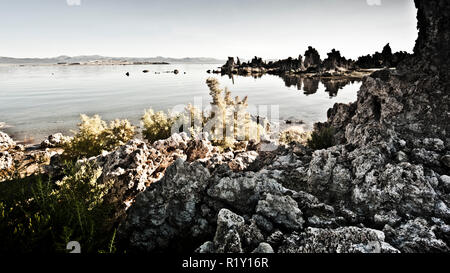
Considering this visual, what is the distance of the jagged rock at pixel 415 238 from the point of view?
4.03 metres

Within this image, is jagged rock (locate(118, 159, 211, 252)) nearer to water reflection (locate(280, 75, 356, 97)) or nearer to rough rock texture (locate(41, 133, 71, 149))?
rough rock texture (locate(41, 133, 71, 149))

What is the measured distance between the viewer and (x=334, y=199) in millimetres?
6246

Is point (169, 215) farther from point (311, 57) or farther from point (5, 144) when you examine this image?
point (311, 57)

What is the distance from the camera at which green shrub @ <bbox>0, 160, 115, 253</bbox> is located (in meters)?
3.68

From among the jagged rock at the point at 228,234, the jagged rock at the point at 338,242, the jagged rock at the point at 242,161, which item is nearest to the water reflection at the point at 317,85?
the jagged rock at the point at 242,161

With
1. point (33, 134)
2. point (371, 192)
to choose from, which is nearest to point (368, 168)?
point (371, 192)


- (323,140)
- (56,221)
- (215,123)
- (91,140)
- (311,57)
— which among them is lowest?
(56,221)

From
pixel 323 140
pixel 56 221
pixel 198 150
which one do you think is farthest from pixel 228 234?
pixel 323 140

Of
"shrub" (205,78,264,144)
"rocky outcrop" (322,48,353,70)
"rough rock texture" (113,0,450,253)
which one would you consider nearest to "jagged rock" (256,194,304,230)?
"rough rock texture" (113,0,450,253)

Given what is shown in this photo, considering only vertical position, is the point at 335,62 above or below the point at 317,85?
above

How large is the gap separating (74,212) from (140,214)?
1.54 m

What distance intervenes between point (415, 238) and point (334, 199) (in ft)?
6.91

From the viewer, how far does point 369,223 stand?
5148 millimetres

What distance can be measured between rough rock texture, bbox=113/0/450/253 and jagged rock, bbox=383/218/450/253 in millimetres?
16
